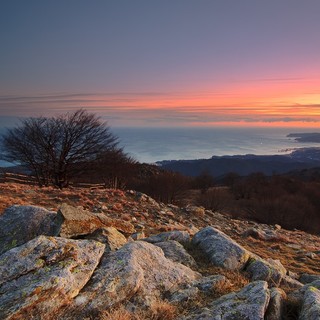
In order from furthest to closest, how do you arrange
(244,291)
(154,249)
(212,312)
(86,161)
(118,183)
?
(118,183) → (86,161) → (154,249) → (244,291) → (212,312)

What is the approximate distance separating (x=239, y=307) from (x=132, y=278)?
1.68 meters

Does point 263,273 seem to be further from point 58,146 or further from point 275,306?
point 58,146

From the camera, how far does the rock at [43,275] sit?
14.6ft

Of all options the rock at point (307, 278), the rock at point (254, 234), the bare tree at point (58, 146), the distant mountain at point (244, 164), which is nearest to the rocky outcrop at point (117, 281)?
the rock at point (307, 278)

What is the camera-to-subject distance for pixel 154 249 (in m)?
6.86

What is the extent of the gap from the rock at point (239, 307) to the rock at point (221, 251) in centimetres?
245

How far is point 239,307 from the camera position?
15.7 feet

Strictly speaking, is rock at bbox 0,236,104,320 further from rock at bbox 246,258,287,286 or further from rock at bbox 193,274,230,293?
rock at bbox 246,258,287,286

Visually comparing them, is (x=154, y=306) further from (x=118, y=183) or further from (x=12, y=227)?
(x=118, y=183)

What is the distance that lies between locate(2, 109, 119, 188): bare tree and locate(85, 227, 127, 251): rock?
24.4m

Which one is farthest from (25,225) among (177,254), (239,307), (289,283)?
(289,283)

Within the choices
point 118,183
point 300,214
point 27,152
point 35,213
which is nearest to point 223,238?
point 35,213

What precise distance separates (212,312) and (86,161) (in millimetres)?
28487

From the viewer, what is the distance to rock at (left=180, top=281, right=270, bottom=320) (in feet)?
15.3
